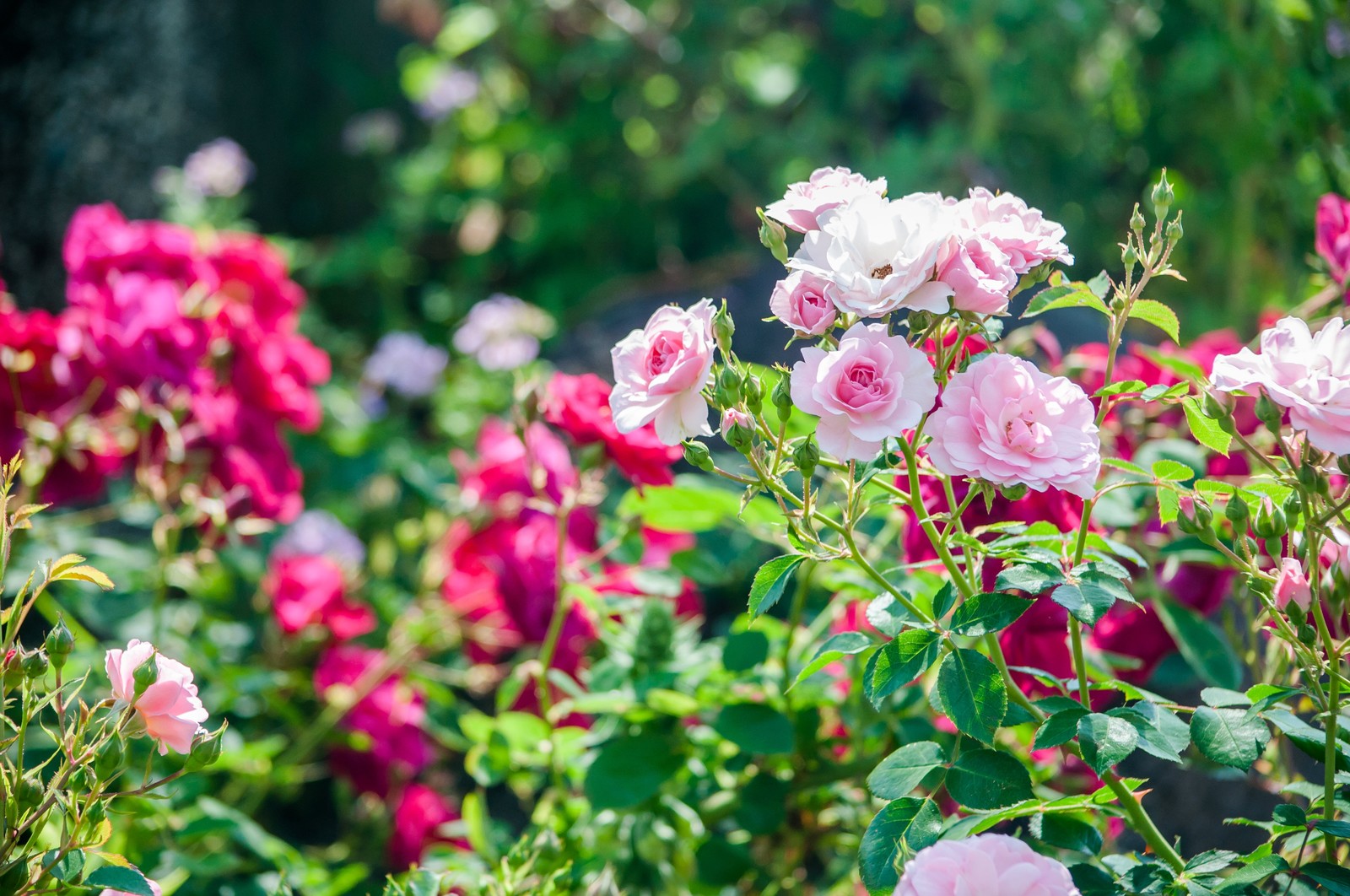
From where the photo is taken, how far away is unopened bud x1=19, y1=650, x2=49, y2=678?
625 mm

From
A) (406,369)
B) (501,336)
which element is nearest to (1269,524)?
(501,336)

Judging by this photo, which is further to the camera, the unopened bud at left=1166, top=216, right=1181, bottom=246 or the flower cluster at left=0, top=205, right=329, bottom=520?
the flower cluster at left=0, top=205, right=329, bottom=520

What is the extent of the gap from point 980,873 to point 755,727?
368 millimetres

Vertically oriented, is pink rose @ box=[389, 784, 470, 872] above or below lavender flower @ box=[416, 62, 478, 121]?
below

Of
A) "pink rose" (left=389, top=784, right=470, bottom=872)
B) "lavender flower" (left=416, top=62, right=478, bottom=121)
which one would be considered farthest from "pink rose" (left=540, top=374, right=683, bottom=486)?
"lavender flower" (left=416, top=62, right=478, bottom=121)

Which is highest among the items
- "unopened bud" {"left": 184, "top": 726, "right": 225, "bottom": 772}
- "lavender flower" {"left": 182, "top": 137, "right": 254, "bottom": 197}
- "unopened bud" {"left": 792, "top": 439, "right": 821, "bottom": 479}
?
"unopened bud" {"left": 792, "top": 439, "right": 821, "bottom": 479}

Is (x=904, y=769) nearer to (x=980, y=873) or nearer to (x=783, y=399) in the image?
(x=980, y=873)

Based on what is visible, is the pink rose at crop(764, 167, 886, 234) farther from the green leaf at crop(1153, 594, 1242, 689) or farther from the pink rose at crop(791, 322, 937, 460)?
the green leaf at crop(1153, 594, 1242, 689)

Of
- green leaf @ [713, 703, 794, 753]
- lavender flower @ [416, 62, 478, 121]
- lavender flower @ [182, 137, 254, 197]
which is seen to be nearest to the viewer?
green leaf @ [713, 703, 794, 753]

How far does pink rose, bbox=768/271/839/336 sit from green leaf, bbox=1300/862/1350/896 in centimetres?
42

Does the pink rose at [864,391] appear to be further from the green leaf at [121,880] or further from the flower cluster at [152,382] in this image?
the flower cluster at [152,382]

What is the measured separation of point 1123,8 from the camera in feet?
7.92

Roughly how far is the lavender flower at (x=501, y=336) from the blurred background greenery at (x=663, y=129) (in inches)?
14.2

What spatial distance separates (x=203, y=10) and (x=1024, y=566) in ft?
6.85
